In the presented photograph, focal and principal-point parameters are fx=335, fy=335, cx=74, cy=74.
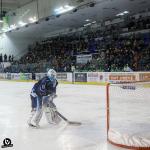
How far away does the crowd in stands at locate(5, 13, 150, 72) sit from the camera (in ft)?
55.9

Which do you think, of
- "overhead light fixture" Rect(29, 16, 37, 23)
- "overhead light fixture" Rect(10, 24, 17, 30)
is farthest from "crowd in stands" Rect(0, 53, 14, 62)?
"overhead light fixture" Rect(29, 16, 37, 23)

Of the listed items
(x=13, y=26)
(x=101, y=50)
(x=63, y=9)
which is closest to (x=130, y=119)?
(x=63, y=9)

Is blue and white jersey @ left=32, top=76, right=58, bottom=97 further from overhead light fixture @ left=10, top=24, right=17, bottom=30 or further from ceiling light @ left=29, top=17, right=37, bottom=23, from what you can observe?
overhead light fixture @ left=10, top=24, right=17, bottom=30

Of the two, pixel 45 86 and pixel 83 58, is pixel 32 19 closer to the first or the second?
pixel 83 58

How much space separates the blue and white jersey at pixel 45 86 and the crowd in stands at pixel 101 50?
363 inches

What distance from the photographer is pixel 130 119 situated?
21.4 feet


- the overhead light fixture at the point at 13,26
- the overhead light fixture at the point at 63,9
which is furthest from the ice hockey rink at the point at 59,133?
the overhead light fixture at the point at 13,26

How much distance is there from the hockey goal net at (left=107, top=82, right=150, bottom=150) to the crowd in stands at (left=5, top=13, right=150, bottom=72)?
5683 millimetres

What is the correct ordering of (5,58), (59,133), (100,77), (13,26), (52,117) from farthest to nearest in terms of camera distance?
(5,58)
(13,26)
(100,77)
(52,117)
(59,133)

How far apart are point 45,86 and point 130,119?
187cm

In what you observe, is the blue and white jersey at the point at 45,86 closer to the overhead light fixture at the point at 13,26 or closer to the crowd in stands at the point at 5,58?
A: the overhead light fixture at the point at 13,26

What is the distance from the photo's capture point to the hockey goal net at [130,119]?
4395 millimetres

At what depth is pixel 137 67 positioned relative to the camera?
15.1 m

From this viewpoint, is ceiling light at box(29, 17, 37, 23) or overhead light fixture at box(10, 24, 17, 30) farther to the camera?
overhead light fixture at box(10, 24, 17, 30)
